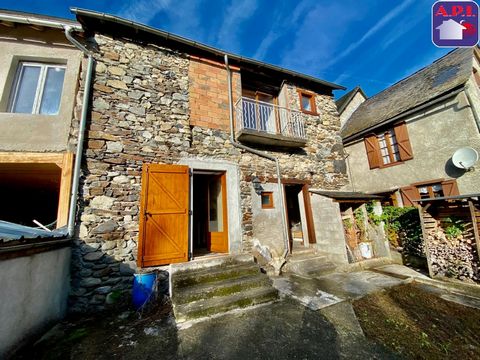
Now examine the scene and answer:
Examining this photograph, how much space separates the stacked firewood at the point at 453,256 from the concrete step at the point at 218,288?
14.6ft

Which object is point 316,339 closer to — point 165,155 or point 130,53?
point 165,155

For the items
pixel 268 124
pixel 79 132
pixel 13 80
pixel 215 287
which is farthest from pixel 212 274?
pixel 13 80

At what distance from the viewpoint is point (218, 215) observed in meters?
5.90

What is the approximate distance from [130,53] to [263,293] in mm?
6610

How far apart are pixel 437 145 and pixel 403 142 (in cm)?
111

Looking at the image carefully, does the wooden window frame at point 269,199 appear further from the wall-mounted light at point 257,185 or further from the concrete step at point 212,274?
the concrete step at point 212,274

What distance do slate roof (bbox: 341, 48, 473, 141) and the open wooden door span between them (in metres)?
8.07

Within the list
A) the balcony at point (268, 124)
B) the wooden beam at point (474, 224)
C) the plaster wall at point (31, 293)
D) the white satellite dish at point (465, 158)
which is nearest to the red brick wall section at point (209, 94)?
the balcony at point (268, 124)

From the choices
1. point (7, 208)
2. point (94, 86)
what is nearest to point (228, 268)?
point (94, 86)

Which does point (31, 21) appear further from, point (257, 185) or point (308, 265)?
point (308, 265)

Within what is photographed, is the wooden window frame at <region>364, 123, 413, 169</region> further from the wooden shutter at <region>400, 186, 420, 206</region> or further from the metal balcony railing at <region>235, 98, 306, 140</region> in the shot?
the metal balcony railing at <region>235, 98, 306, 140</region>

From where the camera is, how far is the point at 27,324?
277cm

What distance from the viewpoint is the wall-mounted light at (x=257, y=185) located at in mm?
5981

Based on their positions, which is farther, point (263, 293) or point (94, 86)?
point (94, 86)
